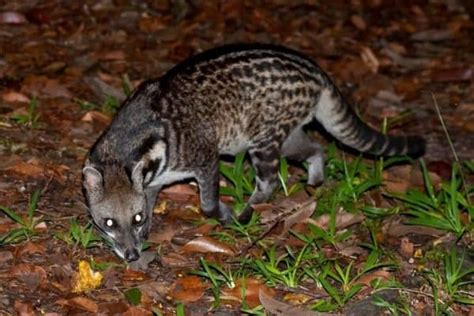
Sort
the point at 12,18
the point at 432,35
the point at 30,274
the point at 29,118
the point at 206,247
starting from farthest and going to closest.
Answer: the point at 432,35, the point at 12,18, the point at 29,118, the point at 206,247, the point at 30,274

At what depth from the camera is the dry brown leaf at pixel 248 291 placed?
20.8 feet

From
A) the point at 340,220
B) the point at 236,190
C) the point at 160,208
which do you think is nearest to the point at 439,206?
the point at 340,220

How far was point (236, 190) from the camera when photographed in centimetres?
786

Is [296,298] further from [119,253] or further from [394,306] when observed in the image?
[119,253]

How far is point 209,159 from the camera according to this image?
739 centimetres

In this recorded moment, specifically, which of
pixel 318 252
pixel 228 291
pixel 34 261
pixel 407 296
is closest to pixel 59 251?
pixel 34 261

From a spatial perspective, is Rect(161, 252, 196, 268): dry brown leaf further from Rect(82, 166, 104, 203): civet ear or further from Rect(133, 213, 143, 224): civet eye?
Rect(82, 166, 104, 203): civet ear

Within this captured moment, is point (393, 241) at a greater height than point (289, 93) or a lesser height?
lesser

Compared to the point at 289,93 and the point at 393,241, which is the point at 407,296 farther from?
the point at 289,93

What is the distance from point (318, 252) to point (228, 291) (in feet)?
2.71

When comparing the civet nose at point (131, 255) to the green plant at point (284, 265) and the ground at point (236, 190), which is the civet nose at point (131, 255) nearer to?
the ground at point (236, 190)

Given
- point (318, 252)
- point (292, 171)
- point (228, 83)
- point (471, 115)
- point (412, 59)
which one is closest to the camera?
point (318, 252)

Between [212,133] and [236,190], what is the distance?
0.62 meters

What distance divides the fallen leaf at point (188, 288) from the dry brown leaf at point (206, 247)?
0.44m
